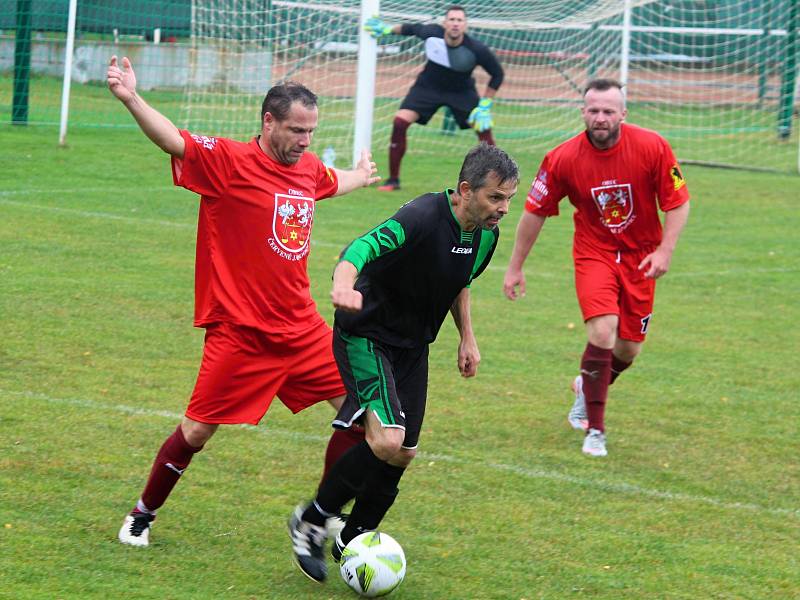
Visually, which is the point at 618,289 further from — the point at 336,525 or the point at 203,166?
the point at 203,166

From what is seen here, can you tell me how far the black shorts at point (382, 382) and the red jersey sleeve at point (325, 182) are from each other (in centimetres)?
80

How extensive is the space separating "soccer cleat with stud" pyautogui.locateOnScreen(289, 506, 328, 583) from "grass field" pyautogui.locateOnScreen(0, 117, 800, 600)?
0.07 meters

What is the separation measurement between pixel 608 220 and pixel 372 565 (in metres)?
3.08

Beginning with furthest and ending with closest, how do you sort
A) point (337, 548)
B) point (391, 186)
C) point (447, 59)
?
point (391, 186) < point (447, 59) < point (337, 548)

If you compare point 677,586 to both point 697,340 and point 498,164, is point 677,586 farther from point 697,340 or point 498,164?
point 697,340

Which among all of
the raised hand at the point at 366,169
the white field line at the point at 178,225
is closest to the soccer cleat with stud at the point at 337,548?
the raised hand at the point at 366,169

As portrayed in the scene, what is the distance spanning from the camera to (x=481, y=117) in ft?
51.0

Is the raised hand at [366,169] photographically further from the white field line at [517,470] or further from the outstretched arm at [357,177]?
the white field line at [517,470]

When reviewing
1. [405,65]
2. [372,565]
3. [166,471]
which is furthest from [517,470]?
[405,65]

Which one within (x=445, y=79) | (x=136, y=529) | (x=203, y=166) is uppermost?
(x=445, y=79)

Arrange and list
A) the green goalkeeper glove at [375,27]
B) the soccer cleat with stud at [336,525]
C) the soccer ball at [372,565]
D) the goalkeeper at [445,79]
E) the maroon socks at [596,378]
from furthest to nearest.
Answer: the goalkeeper at [445,79], the green goalkeeper glove at [375,27], the maroon socks at [596,378], the soccer cleat with stud at [336,525], the soccer ball at [372,565]

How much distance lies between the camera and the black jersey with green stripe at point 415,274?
4.79 m

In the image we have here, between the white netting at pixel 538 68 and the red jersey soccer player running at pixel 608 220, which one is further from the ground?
the white netting at pixel 538 68

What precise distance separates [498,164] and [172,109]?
16514 mm
